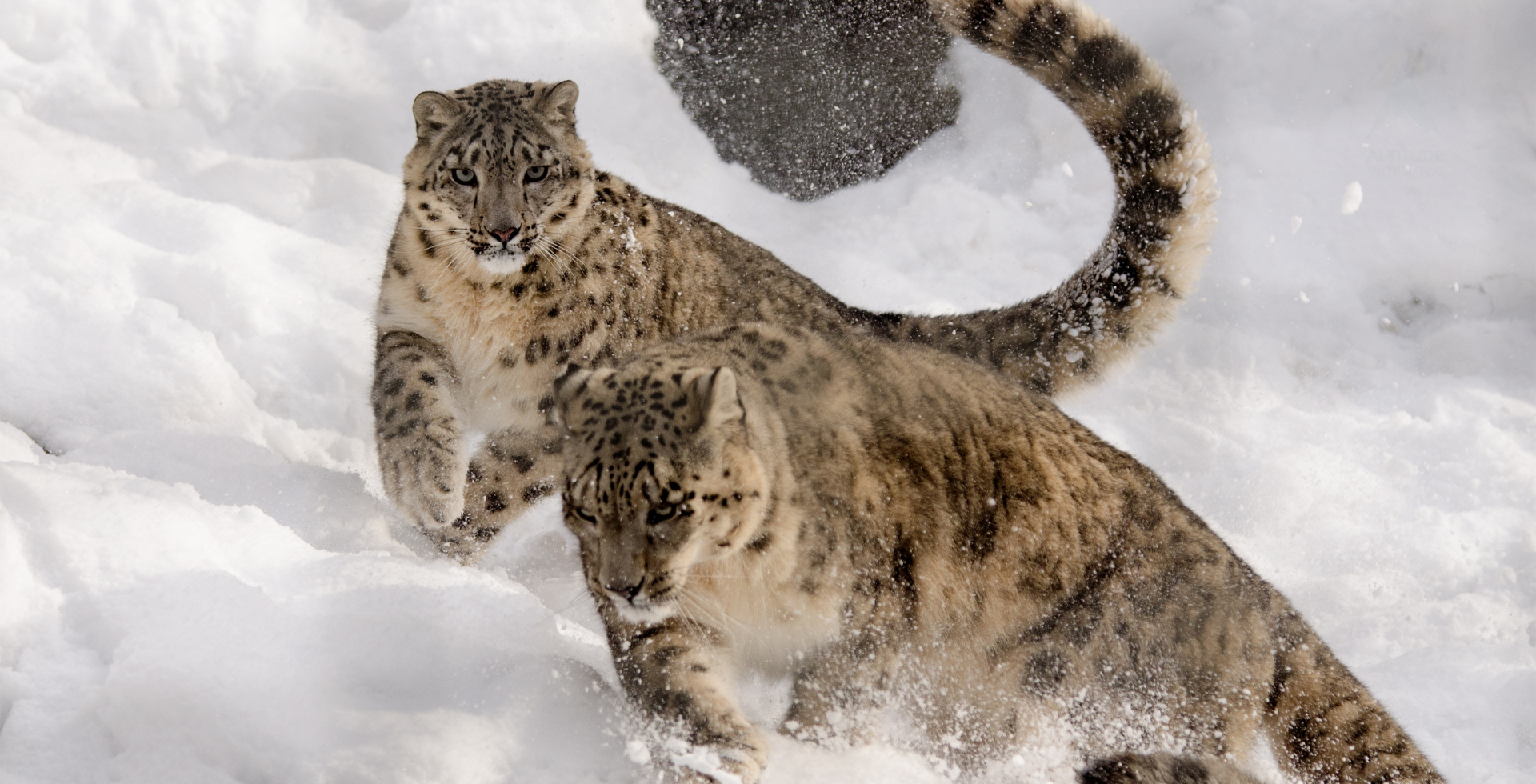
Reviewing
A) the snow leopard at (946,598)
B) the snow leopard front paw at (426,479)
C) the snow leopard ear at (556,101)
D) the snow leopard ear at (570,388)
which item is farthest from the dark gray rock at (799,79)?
the snow leopard ear at (570,388)

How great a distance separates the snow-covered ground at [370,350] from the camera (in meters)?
3.40

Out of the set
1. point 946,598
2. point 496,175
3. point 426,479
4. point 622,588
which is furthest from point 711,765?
point 496,175

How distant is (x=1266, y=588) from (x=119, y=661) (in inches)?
132

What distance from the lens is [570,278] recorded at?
15.8ft

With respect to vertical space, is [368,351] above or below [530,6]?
below

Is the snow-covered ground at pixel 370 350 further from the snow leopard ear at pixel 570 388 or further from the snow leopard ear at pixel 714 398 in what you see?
the snow leopard ear at pixel 714 398

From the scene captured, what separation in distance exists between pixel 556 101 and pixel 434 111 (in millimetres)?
475

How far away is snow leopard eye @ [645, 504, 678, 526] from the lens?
313 centimetres

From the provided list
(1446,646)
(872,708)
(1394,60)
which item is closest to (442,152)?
(872,708)

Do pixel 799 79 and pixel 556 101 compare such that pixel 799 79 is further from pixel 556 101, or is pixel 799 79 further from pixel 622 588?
pixel 622 588

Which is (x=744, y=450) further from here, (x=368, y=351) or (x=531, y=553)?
(x=368, y=351)

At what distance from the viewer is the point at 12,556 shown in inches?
137

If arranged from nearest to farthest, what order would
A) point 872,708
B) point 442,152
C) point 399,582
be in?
1. point 872,708
2. point 399,582
3. point 442,152

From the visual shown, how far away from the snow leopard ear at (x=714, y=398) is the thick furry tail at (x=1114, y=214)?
2.16m
